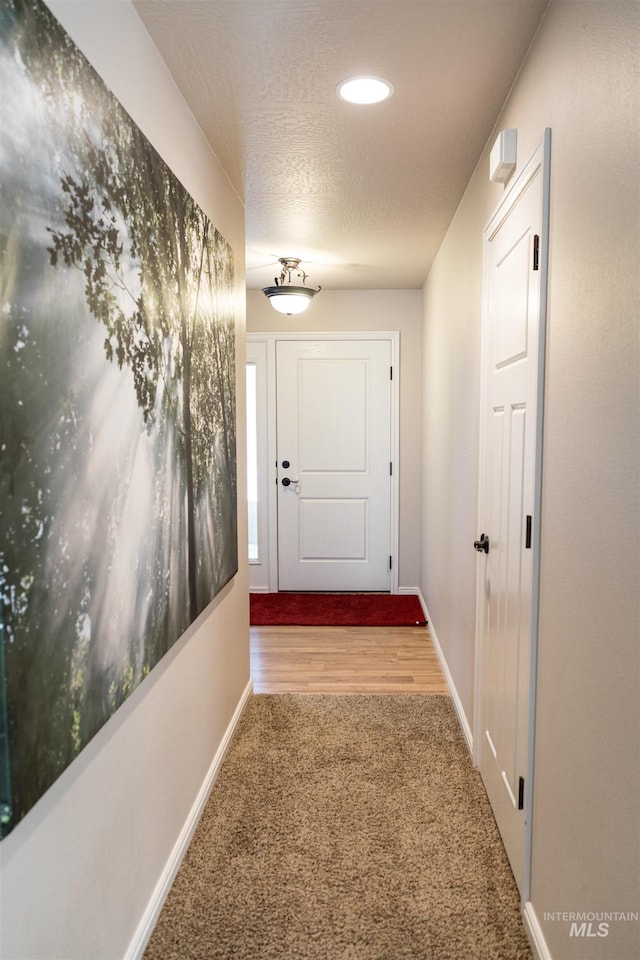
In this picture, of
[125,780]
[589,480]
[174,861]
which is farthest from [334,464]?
[589,480]

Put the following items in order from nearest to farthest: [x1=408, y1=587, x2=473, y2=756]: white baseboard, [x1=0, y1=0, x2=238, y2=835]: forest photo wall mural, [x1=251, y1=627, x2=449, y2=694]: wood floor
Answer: [x1=0, y1=0, x2=238, y2=835]: forest photo wall mural
[x1=408, y1=587, x2=473, y2=756]: white baseboard
[x1=251, y1=627, x2=449, y2=694]: wood floor

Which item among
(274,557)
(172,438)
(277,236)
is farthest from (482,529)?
(274,557)

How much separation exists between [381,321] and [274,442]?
4.19ft

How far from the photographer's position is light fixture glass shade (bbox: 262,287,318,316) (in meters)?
3.84

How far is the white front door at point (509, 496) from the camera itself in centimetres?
162

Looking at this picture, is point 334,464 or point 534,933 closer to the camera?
point 534,933

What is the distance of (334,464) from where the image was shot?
4.95m

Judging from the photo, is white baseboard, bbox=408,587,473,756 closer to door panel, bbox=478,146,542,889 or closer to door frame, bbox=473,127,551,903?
door panel, bbox=478,146,542,889

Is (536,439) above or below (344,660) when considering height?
above

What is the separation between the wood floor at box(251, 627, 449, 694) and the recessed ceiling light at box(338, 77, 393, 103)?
2.64 meters

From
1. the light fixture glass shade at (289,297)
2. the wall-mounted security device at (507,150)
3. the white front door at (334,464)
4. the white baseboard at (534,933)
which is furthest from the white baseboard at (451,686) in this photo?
the light fixture glass shade at (289,297)

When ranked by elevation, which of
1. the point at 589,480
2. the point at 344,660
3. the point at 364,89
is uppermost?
the point at 364,89

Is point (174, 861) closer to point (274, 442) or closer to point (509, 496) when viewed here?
point (509, 496)

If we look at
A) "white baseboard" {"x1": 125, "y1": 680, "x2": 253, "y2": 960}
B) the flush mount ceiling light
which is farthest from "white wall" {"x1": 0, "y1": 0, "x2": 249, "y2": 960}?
the flush mount ceiling light
